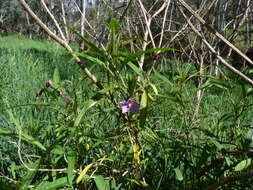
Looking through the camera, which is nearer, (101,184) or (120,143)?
(101,184)

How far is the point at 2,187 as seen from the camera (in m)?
0.98

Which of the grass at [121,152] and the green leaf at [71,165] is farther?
the grass at [121,152]

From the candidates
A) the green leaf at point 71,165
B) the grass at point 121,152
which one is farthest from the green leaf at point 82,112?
the green leaf at point 71,165

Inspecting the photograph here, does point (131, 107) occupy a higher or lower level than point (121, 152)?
higher

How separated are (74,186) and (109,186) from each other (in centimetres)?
10

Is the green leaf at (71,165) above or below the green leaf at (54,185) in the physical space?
above

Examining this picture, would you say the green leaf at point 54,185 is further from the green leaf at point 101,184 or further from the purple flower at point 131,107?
the purple flower at point 131,107

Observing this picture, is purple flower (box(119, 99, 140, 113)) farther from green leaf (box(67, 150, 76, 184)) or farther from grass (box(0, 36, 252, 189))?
green leaf (box(67, 150, 76, 184))

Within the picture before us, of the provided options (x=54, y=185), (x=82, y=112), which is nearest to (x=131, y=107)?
(x=82, y=112)

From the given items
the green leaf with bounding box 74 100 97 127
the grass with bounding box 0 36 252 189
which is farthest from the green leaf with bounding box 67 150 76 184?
the green leaf with bounding box 74 100 97 127

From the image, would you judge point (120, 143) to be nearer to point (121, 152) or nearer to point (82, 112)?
point (121, 152)

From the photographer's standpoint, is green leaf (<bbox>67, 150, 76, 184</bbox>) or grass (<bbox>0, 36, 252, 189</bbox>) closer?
green leaf (<bbox>67, 150, 76, 184</bbox>)

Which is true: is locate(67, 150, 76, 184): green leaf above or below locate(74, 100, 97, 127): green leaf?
below

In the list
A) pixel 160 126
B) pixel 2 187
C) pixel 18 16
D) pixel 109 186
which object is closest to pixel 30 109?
pixel 160 126
